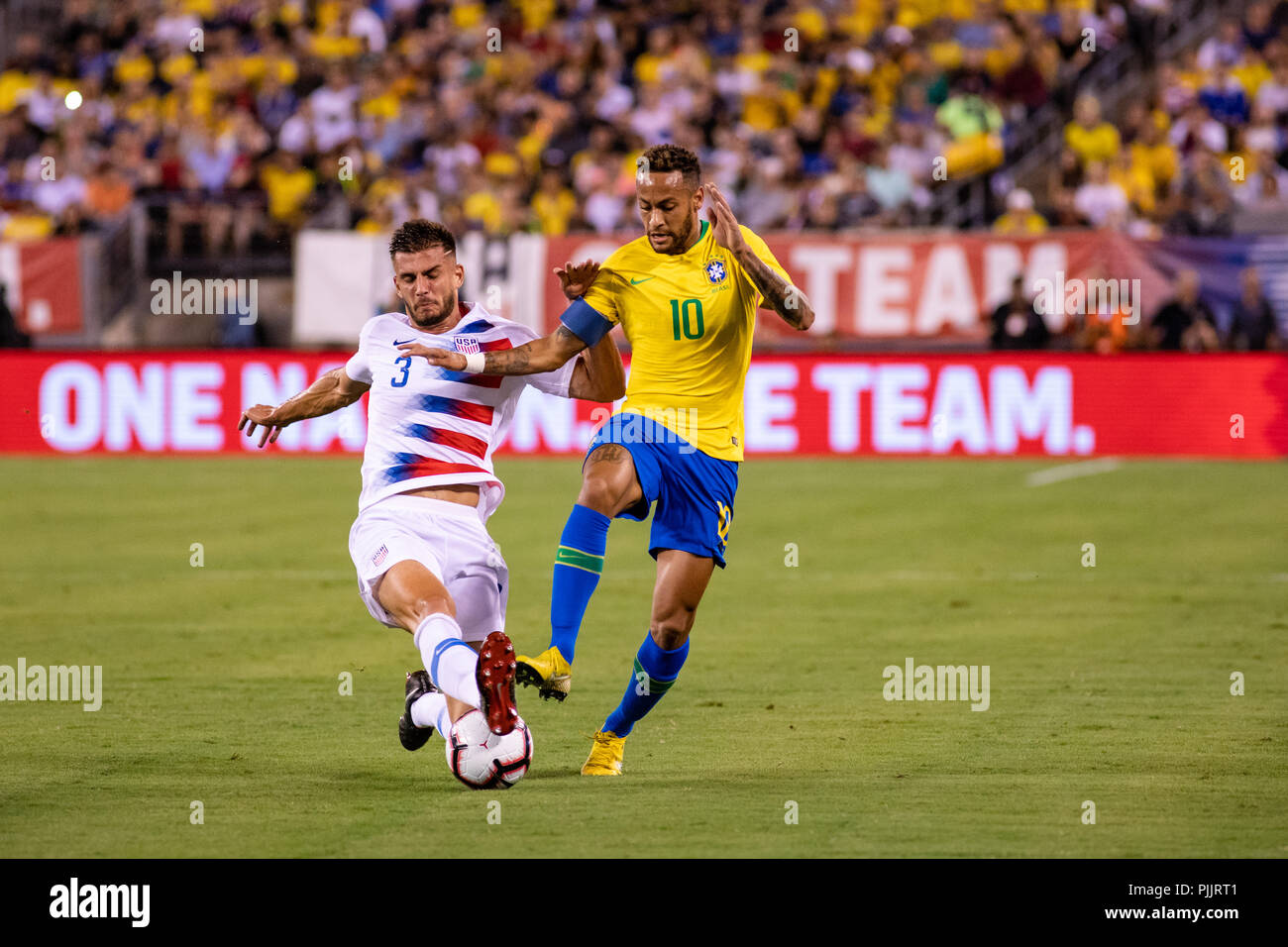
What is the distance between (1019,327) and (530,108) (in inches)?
317

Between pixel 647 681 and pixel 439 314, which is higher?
pixel 439 314

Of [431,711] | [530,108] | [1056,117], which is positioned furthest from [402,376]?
[530,108]

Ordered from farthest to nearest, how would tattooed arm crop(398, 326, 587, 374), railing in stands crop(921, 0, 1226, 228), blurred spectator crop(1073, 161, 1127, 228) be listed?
railing in stands crop(921, 0, 1226, 228) → blurred spectator crop(1073, 161, 1127, 228) → tattooed arm crop(398, 326, 587, 374)

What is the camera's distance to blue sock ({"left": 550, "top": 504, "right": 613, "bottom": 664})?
7.12m

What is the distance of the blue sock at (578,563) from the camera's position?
7.12 metres

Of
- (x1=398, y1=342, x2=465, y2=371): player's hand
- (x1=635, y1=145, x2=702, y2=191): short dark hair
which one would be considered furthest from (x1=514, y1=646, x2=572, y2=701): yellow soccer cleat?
(x1=635, y1=145, x2=702, y2=191): short dark hair

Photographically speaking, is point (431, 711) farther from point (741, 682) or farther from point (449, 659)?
point (741, 682)

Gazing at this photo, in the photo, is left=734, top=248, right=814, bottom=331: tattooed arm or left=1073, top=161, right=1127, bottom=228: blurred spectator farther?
left=1073, top=161, right=1127, bottom=228: blurred spectator

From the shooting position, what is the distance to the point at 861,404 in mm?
20719

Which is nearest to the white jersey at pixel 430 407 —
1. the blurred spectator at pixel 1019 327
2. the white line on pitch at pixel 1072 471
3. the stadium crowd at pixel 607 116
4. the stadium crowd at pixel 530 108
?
the white line on pitch at pixel 1072 471

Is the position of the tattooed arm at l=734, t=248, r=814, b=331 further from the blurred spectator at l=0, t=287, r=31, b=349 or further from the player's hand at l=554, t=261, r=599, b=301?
the blurred spectator at l=0, t=287, r=31, b=349

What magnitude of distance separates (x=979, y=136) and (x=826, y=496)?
7.29 metres

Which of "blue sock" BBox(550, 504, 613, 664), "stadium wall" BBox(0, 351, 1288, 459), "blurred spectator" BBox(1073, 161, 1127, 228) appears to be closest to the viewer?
"blue sock" BBox(550, 504, 613, 664)

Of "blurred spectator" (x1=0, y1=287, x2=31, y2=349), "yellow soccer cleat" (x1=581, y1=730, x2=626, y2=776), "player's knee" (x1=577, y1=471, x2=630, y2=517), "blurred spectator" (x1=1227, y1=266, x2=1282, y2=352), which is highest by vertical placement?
"blurred spectator" (x1=0, y1=287, x2=31, y2=349)
